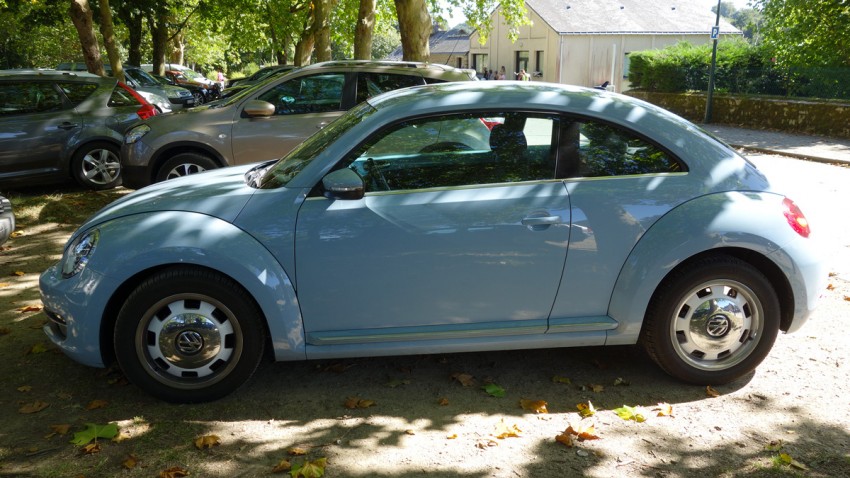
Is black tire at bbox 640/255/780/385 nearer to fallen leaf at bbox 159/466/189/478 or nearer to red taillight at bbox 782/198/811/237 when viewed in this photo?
red taillight at bbox 782/198/811/237

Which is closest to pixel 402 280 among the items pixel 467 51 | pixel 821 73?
pixel 821 73

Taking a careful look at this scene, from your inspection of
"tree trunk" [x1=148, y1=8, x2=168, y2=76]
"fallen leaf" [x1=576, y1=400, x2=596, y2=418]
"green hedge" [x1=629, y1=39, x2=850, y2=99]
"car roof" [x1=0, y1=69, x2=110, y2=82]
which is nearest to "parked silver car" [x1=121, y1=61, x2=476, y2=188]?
"car roof" [x1=0, y1=69, x2=110, y2=82]

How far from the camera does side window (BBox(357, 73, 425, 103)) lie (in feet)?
29.8

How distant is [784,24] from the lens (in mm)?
26188

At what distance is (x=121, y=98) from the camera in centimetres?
1140

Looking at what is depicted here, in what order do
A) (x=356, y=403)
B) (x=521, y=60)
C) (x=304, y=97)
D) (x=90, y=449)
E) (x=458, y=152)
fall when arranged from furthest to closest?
(x=521, y=60) < (x=304, y=97) < (x=458, y=152) < (x=356, y=403) < (x=90, y=449)

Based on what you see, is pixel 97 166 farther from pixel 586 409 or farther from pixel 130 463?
pixel 586 409

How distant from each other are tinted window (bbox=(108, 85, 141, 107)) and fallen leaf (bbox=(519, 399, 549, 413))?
354 inches

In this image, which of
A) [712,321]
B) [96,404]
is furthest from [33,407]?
[712,321]

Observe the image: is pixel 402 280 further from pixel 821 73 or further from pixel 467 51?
pixel 467 51

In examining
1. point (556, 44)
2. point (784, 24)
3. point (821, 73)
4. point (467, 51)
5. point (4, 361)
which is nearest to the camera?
point (4, 361)

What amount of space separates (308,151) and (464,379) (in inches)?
66.1

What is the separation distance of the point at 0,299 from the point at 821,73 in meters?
22.3

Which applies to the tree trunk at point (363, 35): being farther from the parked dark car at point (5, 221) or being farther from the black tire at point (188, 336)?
the black tire at point (188, 336)
